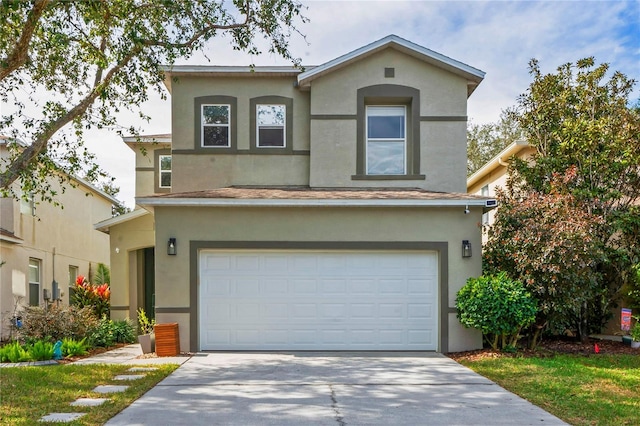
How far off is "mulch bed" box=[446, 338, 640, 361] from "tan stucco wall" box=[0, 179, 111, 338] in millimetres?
8815

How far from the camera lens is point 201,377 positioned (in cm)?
879

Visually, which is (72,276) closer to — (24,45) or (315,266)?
(315,266)

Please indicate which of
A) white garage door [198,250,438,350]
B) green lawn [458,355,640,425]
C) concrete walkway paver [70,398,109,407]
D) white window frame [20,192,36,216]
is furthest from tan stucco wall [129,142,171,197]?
green lawn [458,355,640,425]

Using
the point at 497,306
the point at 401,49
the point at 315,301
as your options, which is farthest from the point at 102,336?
A: the point at 401,49

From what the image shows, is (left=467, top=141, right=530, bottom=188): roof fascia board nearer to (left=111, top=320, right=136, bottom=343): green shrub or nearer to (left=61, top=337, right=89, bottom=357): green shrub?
(left=111, top=320, right=136, bottom=343): green shrub

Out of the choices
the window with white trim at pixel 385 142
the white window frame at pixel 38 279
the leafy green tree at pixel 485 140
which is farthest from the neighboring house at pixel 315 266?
the leafy green tree at pixel 485 140

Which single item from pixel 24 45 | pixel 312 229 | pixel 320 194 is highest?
pixel 24 45

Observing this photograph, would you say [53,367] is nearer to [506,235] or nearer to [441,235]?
[441,235]

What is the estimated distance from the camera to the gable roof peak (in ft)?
42.9

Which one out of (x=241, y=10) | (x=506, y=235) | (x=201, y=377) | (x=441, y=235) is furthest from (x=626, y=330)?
(x=241, y=10)

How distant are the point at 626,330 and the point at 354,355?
257 inches

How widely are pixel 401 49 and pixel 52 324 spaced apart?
398 inches

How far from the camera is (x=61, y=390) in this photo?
25.3ft

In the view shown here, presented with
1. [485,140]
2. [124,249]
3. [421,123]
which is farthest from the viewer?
[485,140]
